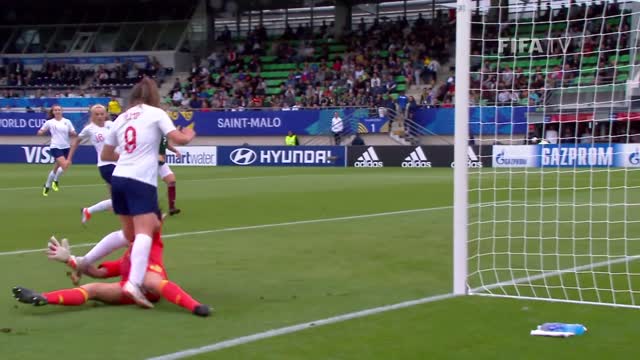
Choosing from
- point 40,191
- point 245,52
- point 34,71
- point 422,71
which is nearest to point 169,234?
point 40,191

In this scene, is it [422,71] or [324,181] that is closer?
[324,181]

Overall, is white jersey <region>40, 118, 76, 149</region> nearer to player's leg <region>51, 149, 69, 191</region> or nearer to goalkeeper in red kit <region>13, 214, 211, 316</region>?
player's leg <region>51, 149, 69, 191</region>

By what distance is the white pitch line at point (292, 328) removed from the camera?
219 inches

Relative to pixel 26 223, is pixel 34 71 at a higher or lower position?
higher

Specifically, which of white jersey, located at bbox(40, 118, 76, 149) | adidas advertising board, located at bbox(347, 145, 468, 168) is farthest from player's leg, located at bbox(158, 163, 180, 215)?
adidas advertising board, located at bbox(347, 145, 468, 168)

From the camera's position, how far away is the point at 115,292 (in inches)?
278

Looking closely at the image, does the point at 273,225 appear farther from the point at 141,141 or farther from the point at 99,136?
the point at 141,141

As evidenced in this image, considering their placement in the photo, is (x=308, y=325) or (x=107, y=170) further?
(x=107, y=170)

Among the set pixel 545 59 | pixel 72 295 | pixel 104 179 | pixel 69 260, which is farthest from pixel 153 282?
pixel 545 59

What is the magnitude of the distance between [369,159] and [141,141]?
93.8ft

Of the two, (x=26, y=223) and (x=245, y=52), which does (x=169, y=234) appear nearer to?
(x=26, y=223)

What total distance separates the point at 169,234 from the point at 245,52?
39.6 metres

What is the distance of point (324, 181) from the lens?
24750 millimetres

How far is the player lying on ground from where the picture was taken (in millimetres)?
6707
